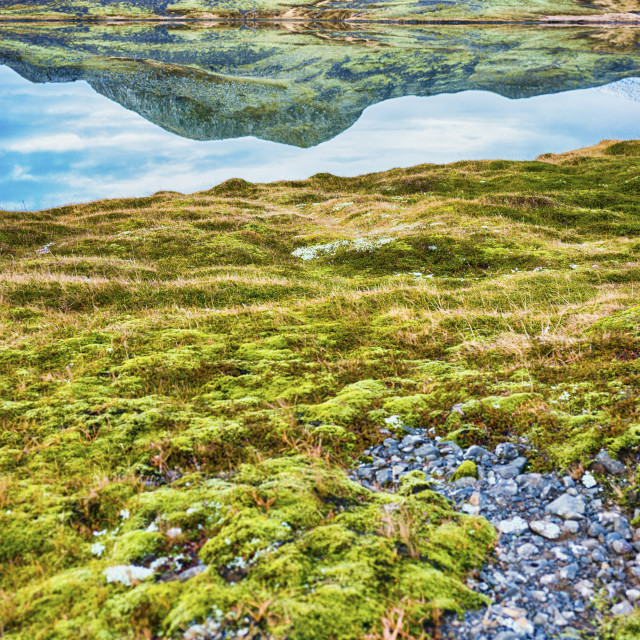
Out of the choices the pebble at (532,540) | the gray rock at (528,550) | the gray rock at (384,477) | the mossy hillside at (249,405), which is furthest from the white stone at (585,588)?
the gray rock at (384,477)

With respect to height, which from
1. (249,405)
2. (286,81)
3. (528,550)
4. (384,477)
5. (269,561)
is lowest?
(249,405)

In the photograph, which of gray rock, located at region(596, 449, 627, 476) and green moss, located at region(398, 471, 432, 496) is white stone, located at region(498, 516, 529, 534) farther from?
gray rock, located at region(596, 449, 627, 476)

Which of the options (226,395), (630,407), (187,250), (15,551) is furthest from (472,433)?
(187,250)

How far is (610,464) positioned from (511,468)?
4.13ft

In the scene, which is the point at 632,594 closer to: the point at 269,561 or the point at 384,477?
the point at 384,477

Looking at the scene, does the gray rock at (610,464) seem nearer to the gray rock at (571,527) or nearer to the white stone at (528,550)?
the gray rock at (571,527)

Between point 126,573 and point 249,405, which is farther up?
point 126,573

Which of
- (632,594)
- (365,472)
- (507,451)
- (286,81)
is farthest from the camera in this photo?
(286,81)

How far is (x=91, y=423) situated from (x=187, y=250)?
→ 2450cm

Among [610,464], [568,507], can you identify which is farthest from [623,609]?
[610,464]

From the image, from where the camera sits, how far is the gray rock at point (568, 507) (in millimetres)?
4898

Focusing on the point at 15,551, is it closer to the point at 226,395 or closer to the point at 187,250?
the point at 226,395

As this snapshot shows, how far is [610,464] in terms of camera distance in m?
5.53

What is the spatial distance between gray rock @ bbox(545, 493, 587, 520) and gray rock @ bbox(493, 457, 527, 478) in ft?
2.06
